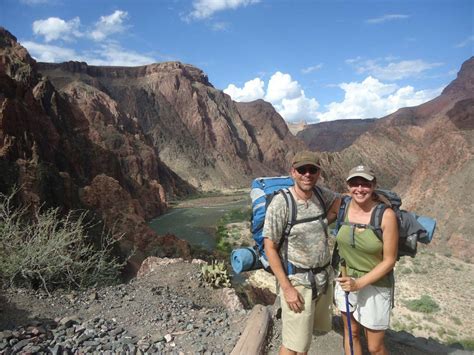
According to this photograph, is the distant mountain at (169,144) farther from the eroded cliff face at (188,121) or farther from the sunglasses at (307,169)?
the sunglasses at (307,169)

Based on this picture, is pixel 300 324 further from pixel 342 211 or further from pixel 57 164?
pixel 57 164

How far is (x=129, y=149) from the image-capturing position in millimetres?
62094

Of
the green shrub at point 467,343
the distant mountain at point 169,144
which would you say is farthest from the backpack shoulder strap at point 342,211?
the green shrub at point 467,343

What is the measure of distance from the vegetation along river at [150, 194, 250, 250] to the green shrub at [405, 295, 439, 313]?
16.8m

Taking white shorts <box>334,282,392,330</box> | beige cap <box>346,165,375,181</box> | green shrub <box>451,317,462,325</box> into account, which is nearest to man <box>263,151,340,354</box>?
beige cap <box>346,165,375,181</box>

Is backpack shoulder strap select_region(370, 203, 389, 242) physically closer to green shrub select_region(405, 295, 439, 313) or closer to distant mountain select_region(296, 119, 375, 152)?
green shrub select_region(405, 295, 439, 313)

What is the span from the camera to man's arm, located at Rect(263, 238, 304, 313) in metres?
2.78

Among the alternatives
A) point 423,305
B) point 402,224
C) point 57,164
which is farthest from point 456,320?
point 57,164

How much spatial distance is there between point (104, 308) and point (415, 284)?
18.8m

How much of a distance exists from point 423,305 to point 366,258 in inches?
647

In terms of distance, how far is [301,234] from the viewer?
2834 mm

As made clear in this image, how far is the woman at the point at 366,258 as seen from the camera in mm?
2795

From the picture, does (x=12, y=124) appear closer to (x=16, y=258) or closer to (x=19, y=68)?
(x=16, y=258)

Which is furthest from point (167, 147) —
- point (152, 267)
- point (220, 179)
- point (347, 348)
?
point (347, 348)
